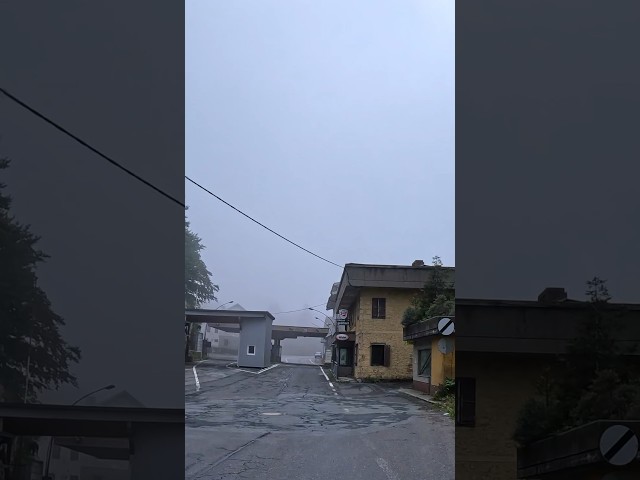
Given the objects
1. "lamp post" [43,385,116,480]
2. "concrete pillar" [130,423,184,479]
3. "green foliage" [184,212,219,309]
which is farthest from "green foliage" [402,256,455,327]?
"lamp post" [43,385,116,480]

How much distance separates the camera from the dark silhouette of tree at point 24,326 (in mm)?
1369

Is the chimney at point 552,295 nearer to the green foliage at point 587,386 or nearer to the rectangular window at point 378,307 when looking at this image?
the green foliage at point 587,386

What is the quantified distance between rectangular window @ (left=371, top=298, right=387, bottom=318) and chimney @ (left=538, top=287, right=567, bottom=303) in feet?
1.26

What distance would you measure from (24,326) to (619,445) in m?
1.29

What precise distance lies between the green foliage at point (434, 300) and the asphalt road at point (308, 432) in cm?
19

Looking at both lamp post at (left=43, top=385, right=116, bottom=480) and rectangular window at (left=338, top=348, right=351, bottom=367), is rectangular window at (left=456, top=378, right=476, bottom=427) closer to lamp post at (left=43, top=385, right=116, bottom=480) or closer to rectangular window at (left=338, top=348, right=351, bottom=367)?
rectangular window at (left=338, top=348, right=351, bottom=367)

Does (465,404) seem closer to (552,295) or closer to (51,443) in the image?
(552,295)

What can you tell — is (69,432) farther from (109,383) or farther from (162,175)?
(162,175)

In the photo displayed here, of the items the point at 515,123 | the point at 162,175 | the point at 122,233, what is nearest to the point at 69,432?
the point at 122,233

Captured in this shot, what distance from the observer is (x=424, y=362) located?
1319 mm

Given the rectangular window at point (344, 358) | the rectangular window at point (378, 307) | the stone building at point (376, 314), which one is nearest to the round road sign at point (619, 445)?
the stone building at point (376, 314)

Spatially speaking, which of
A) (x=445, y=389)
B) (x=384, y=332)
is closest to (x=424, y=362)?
(x=445, y=389)

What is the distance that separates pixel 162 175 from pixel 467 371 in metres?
0.85

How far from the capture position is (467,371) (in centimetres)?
118
